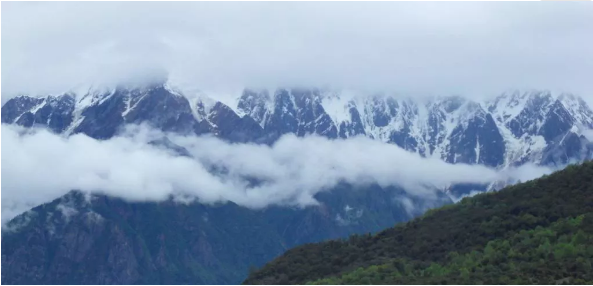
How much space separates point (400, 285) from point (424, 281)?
Answer: 3405mm

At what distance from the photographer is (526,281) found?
189 metres

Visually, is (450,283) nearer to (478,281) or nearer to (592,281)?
(478,281)

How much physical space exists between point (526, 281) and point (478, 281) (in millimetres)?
8317

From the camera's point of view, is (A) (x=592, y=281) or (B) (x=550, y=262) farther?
(B) (x=550, y=262)

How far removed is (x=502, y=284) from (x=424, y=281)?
1366 cm

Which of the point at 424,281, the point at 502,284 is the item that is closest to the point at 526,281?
the point at 502,284

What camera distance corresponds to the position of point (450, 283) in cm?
19462

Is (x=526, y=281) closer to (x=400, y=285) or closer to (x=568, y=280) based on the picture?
(x=568, y=280)

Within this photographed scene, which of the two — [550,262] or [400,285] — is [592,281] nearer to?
[550,262]

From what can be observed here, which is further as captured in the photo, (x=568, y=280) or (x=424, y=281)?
(x=424, y=281)

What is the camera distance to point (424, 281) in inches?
7864

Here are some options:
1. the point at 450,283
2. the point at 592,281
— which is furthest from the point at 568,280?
the point at 450,283

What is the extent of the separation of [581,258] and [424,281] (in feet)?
70.8

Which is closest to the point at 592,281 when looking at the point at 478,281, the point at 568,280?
the point at 568,280
